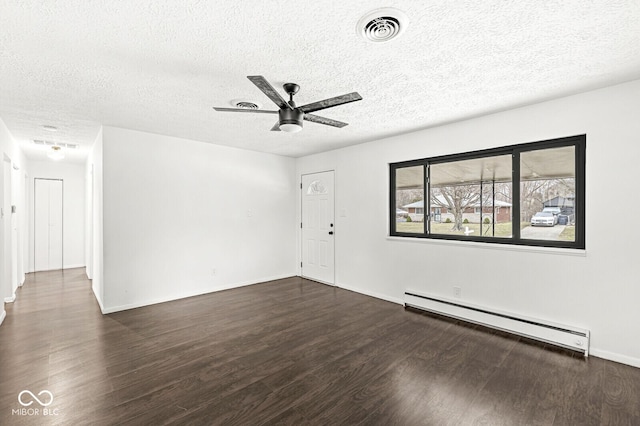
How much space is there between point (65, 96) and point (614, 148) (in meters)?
5.39

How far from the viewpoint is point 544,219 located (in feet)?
10.9

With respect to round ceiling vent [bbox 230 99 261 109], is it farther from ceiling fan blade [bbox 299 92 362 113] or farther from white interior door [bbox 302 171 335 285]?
white interior door [bbox 302 171 335 285]

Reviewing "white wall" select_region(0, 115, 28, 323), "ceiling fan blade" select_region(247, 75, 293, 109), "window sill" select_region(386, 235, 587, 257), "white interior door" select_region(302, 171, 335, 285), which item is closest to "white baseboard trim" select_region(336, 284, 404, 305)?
"white interior door" select_region(302, 171, 335, 285)

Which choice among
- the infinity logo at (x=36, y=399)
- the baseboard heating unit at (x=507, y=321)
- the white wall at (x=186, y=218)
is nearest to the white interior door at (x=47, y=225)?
the white wall at (x=186, y=218)

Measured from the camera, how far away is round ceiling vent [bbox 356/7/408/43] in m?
1.77

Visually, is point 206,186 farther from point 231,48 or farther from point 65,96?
point 231,48

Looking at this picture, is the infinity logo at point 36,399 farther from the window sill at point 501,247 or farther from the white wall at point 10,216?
the window sill at point 501,247

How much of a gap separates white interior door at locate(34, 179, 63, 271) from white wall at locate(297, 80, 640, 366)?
24.9 feet

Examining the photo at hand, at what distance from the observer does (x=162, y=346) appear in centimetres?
308

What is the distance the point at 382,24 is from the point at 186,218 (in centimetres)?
414

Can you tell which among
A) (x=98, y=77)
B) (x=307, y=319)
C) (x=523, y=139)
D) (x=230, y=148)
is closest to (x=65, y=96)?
(x=98, y=77)

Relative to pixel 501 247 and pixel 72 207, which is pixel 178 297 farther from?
pixel 72 207

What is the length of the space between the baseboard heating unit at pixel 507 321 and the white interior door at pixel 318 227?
5.93 feet

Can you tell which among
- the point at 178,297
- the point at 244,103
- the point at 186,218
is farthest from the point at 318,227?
the point at 244,103
